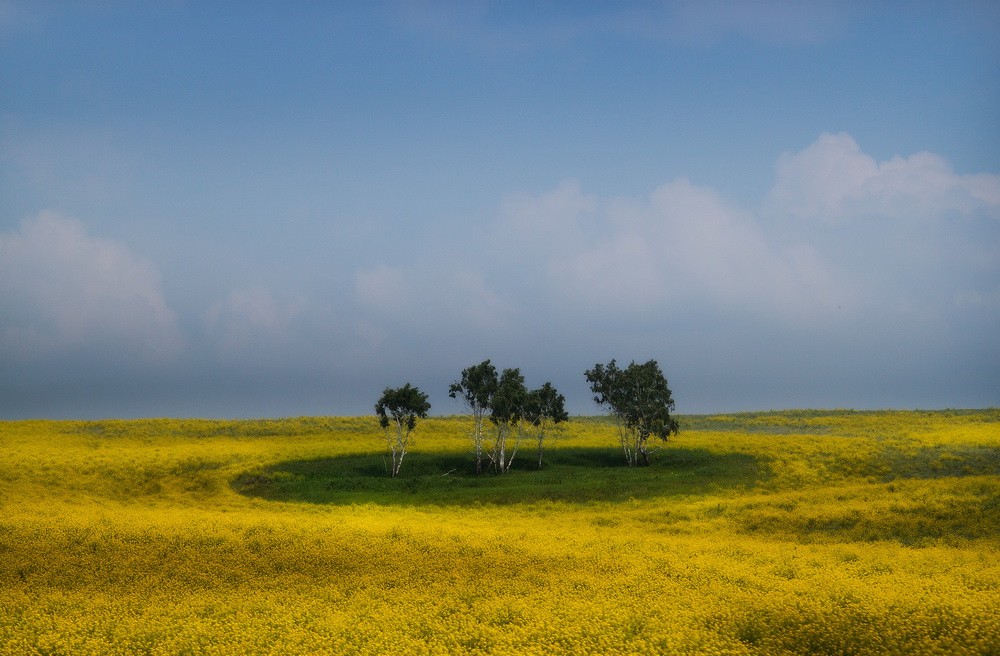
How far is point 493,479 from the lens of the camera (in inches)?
2303

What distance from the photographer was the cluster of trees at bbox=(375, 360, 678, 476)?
64.0 m

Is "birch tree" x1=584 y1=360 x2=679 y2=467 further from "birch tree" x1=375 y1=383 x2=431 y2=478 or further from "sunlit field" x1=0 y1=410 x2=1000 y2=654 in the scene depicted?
"birch tree" x1=375 y1=383 x2=431 y2=478

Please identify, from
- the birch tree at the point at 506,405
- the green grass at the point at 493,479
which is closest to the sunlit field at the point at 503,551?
the green grass at the point at 493,479

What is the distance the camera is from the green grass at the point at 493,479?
5047cm

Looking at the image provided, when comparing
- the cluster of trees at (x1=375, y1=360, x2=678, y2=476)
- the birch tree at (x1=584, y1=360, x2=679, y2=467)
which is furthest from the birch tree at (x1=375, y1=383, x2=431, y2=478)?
the birch tree at (x1=584, y1=360, x2=679, y2=467)

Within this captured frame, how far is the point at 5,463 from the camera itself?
57.3m

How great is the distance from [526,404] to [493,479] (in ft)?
29.5

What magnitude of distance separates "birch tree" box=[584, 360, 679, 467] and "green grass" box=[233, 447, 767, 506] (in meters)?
2.19

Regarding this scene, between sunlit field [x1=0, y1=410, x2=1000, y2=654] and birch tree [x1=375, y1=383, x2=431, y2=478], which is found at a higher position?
birch tree [x1=375, y1=383, x2=431, y2=478]

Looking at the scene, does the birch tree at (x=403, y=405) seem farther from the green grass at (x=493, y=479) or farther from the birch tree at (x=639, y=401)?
the birch tree at (x=639, y=401)

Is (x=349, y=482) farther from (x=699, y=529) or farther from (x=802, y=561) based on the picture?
(x=802, y=561)

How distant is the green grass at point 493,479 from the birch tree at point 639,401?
2.19 metres

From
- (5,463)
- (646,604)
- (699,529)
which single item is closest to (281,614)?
(646,604)

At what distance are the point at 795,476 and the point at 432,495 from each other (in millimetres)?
27117
